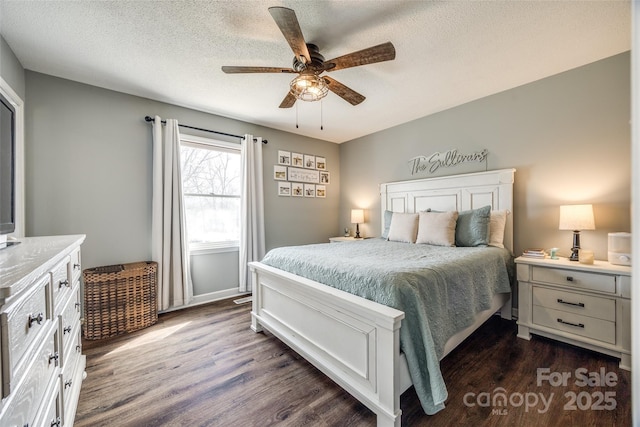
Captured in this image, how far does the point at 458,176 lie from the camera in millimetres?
3186

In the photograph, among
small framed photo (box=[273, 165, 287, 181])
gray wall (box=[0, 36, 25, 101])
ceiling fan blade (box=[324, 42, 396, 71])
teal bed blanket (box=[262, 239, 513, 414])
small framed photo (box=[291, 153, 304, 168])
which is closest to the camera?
teal bed blanket (box=[262, 239, 513, 414])

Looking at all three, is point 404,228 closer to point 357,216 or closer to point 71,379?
point 357,216

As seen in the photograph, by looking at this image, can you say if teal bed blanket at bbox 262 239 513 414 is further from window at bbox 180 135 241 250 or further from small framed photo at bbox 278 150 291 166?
small framed photo at bbox 278 150 291 166

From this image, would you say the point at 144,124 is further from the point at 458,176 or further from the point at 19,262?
the point at 458,176

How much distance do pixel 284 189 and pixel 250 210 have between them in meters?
0.74

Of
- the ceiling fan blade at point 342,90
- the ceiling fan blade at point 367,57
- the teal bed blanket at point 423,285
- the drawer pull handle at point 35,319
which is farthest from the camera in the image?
the ceiling fan blade at point 342,90

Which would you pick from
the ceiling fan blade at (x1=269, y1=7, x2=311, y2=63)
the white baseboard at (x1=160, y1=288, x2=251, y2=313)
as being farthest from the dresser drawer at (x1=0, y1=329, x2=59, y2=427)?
the white baseboard at (x1=160, y1=288, x2=251, y2=313)

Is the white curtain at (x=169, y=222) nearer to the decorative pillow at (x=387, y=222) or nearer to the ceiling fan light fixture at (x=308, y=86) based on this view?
the ceiling fan light fixture at (x=308, y=86)

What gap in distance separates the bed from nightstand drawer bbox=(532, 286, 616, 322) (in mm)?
295

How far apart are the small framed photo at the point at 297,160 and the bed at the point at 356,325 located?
213 cm

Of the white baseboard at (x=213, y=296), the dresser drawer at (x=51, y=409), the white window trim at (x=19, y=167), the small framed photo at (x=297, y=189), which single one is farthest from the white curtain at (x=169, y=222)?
the dresser drawer at (x=51, y=409)

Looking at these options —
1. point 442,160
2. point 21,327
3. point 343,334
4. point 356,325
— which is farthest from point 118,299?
point 442,160

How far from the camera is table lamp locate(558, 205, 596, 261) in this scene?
215 cm

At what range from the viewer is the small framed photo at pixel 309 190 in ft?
14.6
